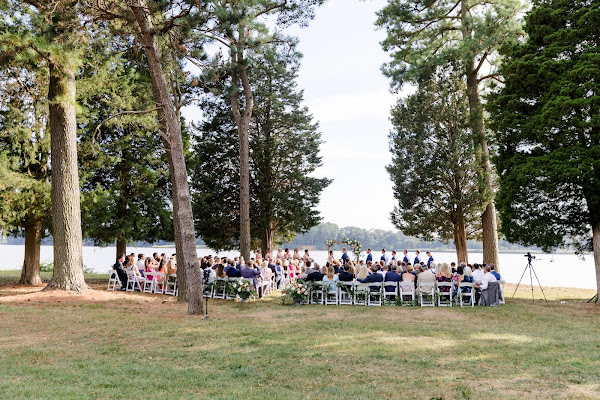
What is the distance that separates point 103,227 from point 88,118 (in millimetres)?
4533

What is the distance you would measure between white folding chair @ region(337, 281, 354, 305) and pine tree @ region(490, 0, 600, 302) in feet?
17.4

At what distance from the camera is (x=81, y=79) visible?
52.1ft

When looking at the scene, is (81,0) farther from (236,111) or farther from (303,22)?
(236,111)

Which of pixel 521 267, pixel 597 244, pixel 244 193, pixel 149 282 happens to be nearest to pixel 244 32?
pixel 244 193

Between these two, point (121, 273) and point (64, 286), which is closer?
point (64, 286)

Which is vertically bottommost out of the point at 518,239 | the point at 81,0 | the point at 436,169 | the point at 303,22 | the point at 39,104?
the point at 518,239

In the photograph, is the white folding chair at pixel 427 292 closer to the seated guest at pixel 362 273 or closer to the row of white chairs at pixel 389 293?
the row of white chairs at pixel 389 293

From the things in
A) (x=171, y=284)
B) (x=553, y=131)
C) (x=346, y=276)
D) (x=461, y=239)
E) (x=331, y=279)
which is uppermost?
(x=553, y=131)

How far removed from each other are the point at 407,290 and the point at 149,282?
361 inches

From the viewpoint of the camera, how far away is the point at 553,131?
13477 millimetres

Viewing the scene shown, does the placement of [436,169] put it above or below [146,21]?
below

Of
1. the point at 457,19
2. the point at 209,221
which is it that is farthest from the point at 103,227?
the point at 457,19

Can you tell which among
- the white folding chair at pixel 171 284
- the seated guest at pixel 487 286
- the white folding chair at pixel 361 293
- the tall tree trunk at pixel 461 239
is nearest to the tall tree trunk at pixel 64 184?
the white folding chair at pixel 171 284

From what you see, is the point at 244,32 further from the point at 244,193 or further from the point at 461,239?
the point at 461,239
